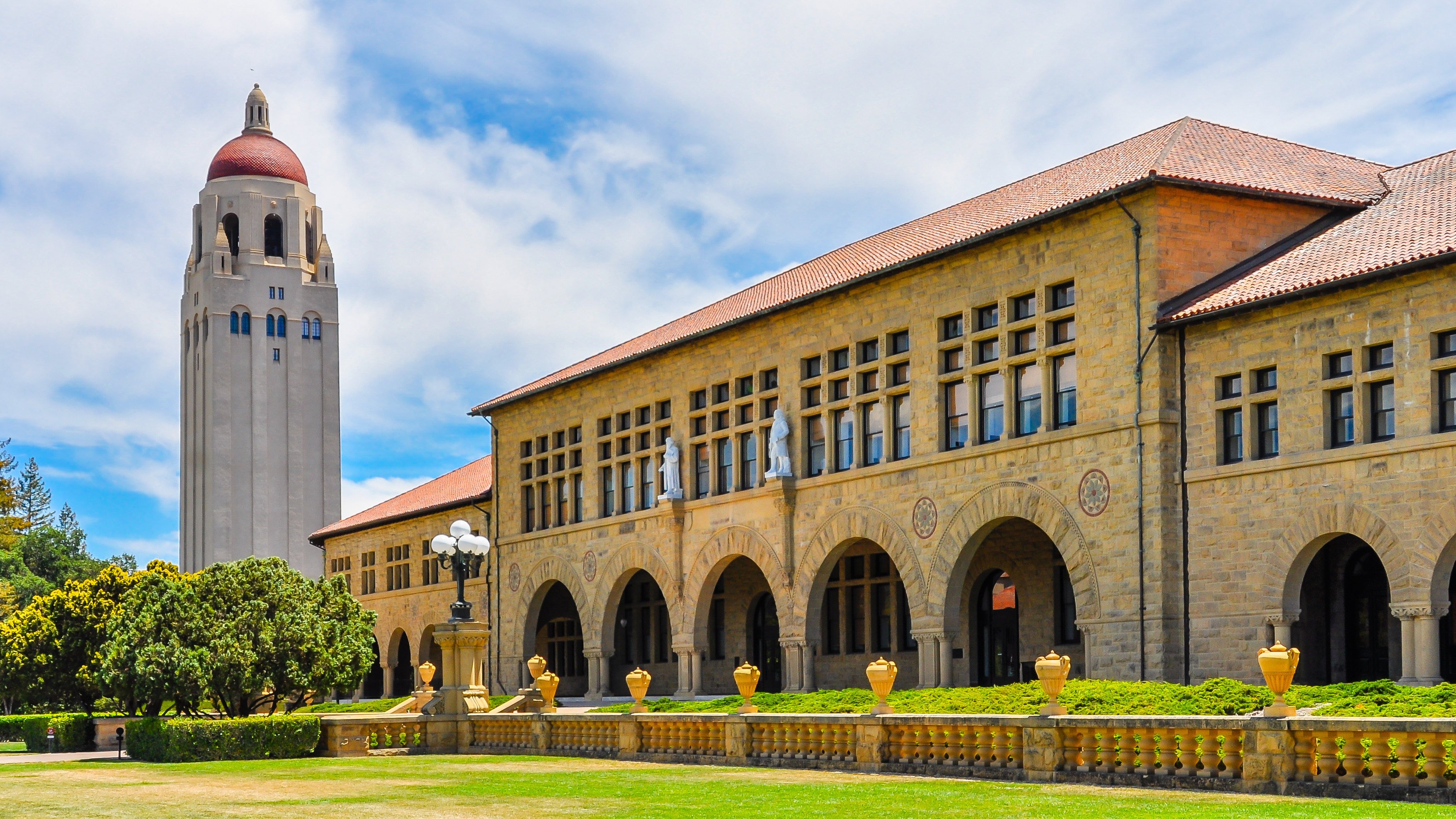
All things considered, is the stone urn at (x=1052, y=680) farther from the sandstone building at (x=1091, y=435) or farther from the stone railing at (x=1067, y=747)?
the sandstone building at (x=1091, y=435)

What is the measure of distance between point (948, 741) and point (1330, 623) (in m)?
12.4

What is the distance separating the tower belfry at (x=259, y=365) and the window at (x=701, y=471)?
64.2 m

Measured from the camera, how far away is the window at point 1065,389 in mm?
33344

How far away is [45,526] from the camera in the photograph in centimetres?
12581

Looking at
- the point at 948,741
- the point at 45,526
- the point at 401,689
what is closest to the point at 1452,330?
the point at 948,741

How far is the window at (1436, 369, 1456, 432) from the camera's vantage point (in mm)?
27078

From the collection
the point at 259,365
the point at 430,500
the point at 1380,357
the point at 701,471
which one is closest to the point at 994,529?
the point at 701,471

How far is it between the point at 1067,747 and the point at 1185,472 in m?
11.6

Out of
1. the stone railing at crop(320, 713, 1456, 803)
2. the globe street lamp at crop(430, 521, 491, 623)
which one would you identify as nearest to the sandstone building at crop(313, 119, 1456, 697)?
the stone railing at crop(320, 713, 1456, 803)

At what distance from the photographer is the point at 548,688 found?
3416 cm

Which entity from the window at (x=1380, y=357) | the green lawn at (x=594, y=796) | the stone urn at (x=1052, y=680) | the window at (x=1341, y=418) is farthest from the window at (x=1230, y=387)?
the green lawn at (x=594, y=796)

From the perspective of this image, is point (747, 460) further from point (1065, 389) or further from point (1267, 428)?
point (1267, 428)

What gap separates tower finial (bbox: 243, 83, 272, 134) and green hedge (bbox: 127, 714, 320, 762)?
85.5 m

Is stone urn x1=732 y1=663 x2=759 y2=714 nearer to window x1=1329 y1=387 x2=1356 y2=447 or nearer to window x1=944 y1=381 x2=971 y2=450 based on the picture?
window x1=1329 y1=387 x2=1356 y2=447
